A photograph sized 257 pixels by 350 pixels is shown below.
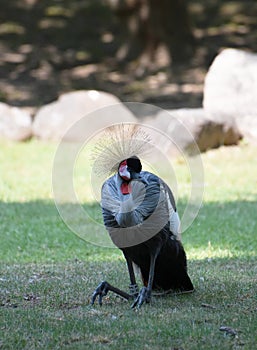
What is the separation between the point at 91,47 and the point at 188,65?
2844 mm

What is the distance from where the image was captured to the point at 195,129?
12.9 m

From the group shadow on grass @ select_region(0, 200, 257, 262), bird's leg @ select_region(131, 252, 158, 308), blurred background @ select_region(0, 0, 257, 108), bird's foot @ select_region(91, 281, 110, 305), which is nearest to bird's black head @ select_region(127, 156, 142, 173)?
bird's leg @ select_region(131, 252, 158, 308)

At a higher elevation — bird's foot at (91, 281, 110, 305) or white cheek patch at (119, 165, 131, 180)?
white cheek patch at (119, 165, 131, 180)

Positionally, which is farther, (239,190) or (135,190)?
(239,190)

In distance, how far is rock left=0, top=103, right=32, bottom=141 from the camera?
14.3 metres

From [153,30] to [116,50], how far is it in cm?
163

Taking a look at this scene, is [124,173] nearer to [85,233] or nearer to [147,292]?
[147,292]

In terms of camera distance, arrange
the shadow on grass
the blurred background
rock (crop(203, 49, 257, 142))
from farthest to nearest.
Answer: the blurred background < rock (crop(203, 49, 257, 142)) < the shadow on grass

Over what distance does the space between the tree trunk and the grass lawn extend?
6966 mm

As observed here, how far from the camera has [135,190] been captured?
518 centimetres

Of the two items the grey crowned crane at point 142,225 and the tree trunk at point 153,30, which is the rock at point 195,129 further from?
the grey crowned crane at point 142,225

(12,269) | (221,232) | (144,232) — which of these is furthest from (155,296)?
(221,232)

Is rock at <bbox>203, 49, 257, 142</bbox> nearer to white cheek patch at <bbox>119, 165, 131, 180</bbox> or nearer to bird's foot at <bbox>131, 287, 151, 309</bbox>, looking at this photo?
bird's foot at <bbox>131, 287, 151, 309</bbox>

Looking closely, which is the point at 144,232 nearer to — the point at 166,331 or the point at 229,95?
the point at 166,331
